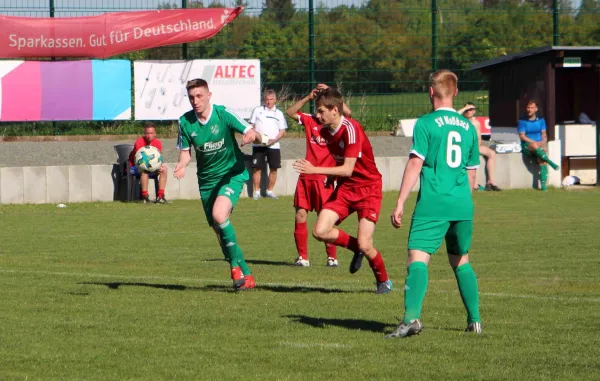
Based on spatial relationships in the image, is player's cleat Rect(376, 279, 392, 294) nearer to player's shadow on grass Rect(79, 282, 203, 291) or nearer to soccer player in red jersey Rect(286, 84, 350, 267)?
player's shadow on grass Rect(79, 282, 203, 291)

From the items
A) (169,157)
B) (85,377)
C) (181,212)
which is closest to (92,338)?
(85,377)

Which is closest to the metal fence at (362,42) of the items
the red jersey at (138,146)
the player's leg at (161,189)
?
the red jersey at (138,146)

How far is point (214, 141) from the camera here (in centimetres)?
1045

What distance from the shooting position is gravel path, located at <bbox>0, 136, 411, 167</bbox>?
23.6 meters

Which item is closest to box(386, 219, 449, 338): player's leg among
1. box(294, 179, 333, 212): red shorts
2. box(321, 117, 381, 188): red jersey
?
box(321, 117, 381, 188): red jersey

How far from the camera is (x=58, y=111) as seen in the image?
82.3ft

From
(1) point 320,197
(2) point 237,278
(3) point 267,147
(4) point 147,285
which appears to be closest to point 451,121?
(2) point 237,278

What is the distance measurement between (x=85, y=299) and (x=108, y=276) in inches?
76.5

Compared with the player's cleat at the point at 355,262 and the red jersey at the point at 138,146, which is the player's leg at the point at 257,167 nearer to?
the red jersey at the point at 138,146

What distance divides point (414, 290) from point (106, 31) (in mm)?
19275

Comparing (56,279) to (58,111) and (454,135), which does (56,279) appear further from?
(58,111)

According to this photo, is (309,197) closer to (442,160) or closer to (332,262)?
(332,262)

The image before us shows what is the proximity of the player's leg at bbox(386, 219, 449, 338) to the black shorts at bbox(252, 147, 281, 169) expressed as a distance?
1524 cm

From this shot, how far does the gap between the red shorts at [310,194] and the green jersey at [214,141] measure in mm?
2032
